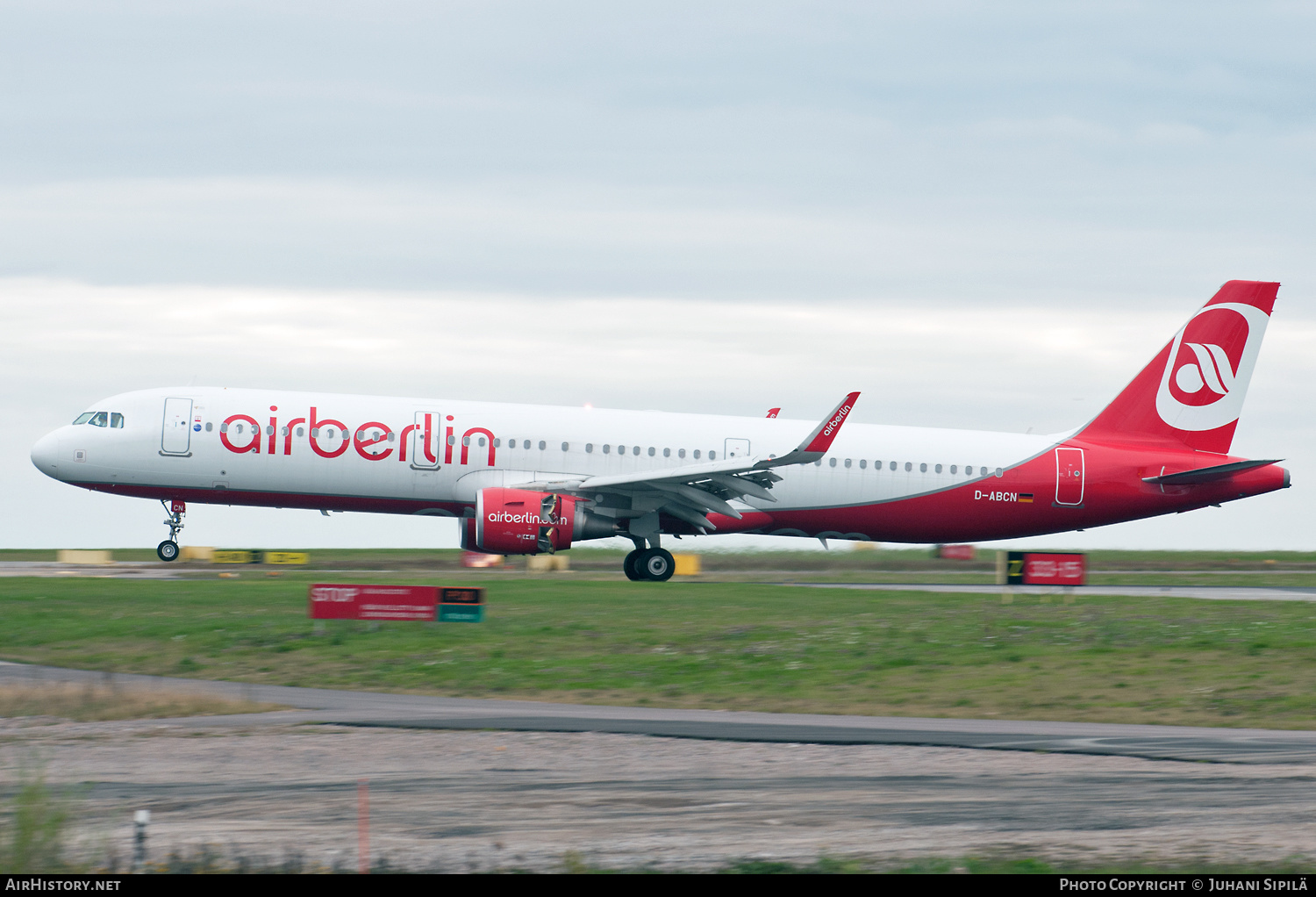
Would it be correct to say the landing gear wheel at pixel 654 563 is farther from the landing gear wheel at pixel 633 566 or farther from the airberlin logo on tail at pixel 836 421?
the airberlin logo on tail at pixel 836 421

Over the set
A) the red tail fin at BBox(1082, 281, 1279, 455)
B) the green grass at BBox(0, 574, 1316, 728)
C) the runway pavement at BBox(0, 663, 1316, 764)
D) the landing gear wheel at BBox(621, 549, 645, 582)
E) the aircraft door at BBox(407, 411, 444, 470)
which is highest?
the red tail fin at BBox(1082, 281, 1279, 455)

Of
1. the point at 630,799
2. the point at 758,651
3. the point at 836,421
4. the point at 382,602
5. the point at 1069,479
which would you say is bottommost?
the point at 630,799

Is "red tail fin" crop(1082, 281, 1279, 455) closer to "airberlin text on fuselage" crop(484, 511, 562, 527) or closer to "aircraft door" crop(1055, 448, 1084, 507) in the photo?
"aircraft door" crop(1055, 448, 1084, 507)

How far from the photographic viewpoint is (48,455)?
112ft

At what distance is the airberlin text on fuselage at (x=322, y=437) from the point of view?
1313 inches

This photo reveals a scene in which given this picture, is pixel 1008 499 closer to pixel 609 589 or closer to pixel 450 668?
pixel 609 589

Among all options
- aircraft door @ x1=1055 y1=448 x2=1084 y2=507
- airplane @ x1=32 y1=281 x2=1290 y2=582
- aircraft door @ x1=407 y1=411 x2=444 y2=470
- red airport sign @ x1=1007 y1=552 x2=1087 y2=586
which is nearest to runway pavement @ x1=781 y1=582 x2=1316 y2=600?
red airport sign @ x1=1007 y1=552 x2=1087 y2=586

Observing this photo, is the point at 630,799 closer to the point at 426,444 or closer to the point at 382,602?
the point at 382,602

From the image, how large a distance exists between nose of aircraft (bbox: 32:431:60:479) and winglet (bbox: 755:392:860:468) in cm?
1744

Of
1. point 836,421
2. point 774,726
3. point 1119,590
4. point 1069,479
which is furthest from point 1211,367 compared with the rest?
point 774,726

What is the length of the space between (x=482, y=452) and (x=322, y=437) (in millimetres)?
3889

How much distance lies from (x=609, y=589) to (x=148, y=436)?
12051 mm

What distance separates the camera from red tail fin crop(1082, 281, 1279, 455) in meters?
38.4
